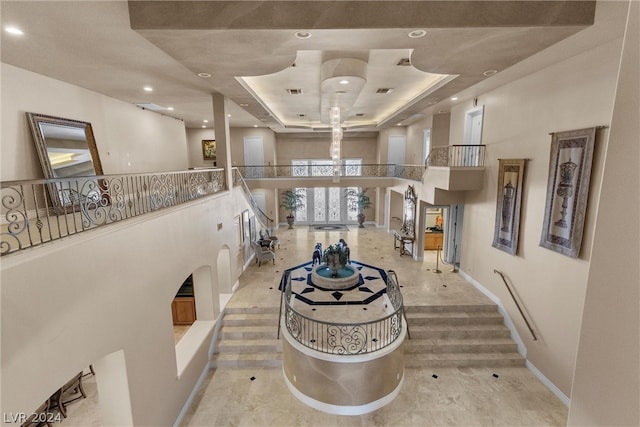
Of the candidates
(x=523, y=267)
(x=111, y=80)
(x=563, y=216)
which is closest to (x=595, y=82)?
(x=563, y=216)

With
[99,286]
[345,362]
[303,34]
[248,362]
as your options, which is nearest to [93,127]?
[99,286]

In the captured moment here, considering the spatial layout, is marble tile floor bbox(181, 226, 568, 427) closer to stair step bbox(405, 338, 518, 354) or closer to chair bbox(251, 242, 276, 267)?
stair step bbox(405, 338, 518, 354)

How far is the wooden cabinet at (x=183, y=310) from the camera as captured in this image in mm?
8570

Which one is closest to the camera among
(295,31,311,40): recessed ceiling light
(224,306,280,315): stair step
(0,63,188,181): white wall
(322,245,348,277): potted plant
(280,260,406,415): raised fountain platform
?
(295,31,311,40): recessed ceiling light

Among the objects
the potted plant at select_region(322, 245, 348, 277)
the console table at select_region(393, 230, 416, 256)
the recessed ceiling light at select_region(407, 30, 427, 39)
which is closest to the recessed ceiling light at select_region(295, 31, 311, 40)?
the recessed ceiling light at select_region(407, 30, 427, 39)

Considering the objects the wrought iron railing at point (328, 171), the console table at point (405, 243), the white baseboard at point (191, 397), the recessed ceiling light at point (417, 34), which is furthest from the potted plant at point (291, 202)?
the recessed ceiling light at point (417, 34)

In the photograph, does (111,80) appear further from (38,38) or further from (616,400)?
(616,400)

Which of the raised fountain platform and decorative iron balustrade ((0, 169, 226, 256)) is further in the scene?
the raised fountain platform

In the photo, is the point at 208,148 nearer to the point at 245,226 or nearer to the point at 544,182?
the point at 245,226

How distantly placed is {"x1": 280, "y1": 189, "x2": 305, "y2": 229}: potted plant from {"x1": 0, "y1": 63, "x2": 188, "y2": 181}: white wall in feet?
21.1

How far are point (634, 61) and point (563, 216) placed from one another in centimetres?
609

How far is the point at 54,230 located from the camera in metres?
3.85

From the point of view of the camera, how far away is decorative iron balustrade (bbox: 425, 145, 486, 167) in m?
8.52

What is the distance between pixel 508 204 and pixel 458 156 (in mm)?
2551
